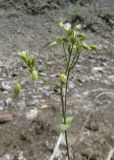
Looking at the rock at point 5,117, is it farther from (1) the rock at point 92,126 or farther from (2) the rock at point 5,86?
(1) the rock at point 92,126

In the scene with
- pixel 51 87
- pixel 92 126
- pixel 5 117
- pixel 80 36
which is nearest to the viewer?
pixel 80 36

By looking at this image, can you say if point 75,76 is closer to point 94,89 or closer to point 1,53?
point 94,89

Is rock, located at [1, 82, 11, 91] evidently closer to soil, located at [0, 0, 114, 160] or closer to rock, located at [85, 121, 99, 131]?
soil, located at [0, 0, 114, 160]

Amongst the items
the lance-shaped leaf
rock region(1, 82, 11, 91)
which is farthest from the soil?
the lance-shaped leaf

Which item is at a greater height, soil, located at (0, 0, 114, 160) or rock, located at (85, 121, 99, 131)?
rock, located at (85, 121, 99, 131)

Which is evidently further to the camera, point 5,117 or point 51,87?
point 51,87

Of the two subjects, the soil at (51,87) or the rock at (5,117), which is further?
the rock at (5,117)

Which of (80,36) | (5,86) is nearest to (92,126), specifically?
(5,86)

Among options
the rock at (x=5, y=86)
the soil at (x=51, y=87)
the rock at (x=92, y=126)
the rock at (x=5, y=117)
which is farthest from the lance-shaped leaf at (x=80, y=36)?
the rock at (x=5, y=86)

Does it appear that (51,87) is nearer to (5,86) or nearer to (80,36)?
(5,86)
